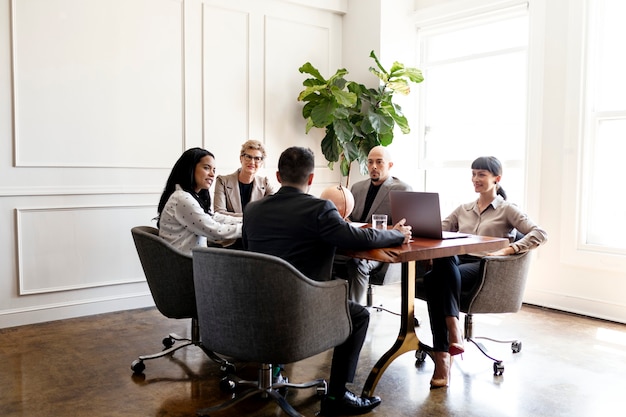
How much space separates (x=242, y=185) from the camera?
445 cm

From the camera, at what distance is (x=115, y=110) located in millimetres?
4828

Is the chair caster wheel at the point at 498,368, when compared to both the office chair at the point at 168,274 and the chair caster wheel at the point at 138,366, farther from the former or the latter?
the chair caster wheel at the point at 138,366

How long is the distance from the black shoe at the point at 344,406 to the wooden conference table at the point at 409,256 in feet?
0.49

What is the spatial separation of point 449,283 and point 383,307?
1.78 metres

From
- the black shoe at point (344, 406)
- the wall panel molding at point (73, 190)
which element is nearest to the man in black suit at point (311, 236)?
the black shoe at point (344, 406)

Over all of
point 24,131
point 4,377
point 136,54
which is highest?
point 136,54

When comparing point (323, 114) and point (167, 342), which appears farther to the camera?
point (323, 114)

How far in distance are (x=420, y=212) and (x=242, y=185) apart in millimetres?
1739

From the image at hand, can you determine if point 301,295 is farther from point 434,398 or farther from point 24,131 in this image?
point 24,131

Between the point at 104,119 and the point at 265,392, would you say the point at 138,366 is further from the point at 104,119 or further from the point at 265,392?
the point at 104,119

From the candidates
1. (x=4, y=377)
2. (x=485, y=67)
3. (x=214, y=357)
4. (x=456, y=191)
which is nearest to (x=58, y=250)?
(x=4, y=377)

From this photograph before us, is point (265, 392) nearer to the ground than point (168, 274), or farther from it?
nearer to the ground

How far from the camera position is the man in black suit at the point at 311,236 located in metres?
2.61

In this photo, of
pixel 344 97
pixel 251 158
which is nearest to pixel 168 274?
pixel 251 158
